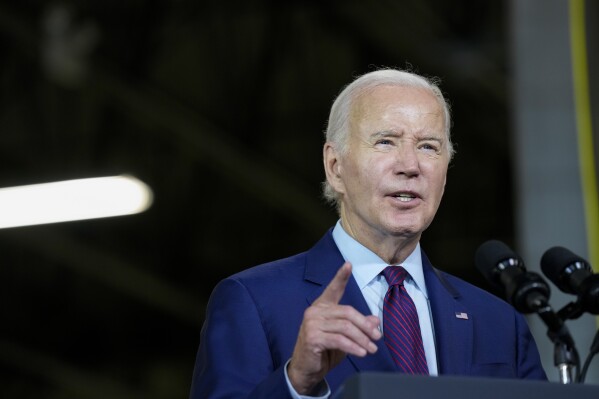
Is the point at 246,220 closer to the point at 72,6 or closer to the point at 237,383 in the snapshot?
the point at 72,6

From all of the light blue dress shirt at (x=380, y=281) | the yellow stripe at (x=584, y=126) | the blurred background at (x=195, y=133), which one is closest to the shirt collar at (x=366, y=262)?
the light blue dress shirt at (x=380, y=281)

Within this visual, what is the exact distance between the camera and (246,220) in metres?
10.6

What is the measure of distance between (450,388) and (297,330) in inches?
24.4

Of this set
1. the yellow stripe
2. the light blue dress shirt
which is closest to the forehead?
the light blue dress shirt

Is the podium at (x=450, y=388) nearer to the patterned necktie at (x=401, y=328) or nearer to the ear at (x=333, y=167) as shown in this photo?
the patterned necktie at (x=401, y=328)

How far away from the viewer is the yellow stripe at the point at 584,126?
3.60 m

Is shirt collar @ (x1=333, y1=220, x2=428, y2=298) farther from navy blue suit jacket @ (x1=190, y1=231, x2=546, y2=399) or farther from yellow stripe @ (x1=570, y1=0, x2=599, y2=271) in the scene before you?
yellow stripe @ (x1=570, y1=0, x2=599, y2=271)

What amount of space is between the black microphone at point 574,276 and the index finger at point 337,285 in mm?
449

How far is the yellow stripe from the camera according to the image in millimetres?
3598

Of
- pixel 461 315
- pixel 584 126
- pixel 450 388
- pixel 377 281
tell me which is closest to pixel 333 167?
pixel 377 281

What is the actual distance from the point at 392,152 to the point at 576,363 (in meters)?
0.61

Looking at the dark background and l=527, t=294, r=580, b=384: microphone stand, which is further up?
the dark background

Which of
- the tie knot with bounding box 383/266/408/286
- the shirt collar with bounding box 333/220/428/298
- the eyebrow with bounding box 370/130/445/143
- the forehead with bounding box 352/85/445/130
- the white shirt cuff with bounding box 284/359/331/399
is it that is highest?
the forehead with bounding box 352/85/445/130

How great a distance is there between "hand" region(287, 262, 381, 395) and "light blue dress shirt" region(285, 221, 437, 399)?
44 centimetres
